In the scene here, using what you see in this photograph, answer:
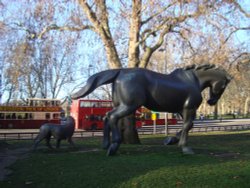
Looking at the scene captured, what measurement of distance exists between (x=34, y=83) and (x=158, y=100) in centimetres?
5020

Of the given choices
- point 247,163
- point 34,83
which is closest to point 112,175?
point 247,163

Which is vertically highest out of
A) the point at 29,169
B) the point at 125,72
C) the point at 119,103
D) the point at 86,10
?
the point at 86,10

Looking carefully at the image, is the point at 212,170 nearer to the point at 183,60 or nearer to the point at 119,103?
the point at 119,103

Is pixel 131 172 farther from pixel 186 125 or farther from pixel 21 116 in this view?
pixel 21 116

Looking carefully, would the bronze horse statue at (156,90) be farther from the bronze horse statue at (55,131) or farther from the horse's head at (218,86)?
the bronze horse statue at (55,131)

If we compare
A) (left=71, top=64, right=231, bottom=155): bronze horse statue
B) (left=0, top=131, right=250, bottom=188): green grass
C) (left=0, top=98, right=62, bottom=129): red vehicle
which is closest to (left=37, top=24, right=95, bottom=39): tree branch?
(left=71, top=64, right=231, bottom=155): bronze horse statue

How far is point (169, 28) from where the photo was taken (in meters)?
16.7

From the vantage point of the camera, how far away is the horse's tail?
10141 millimetres

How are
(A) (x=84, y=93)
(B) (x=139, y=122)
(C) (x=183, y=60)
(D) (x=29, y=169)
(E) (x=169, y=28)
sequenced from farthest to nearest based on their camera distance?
(B) (x=139, y=122) → (C) (x=183, y=60) → (E) (x=169, y=28) → (A) (x=84, y=93) → (D) (x=29, y=169)

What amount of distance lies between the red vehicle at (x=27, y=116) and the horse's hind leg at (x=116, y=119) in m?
29.4

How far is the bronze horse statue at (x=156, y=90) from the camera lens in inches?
399

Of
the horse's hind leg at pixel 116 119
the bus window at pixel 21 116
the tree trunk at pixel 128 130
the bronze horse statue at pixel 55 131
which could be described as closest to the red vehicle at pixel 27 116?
the bus window at pixel 21 116

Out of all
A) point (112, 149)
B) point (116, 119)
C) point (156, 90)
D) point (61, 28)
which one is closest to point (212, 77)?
point (156, 90)

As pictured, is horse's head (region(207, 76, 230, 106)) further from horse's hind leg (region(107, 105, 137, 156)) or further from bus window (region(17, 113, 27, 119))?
bus window (region(17, 113, 27, 119))
